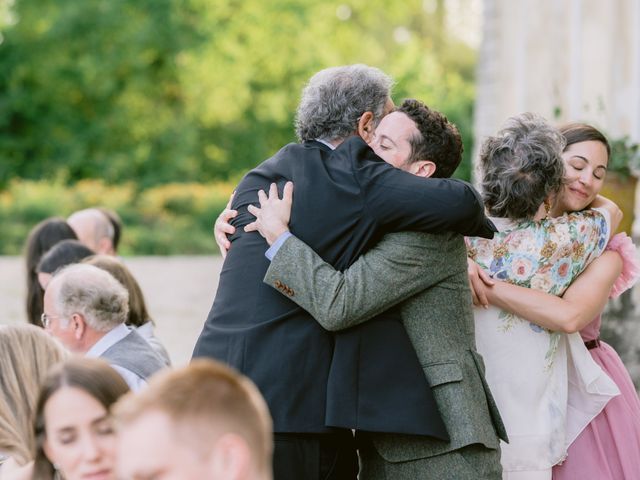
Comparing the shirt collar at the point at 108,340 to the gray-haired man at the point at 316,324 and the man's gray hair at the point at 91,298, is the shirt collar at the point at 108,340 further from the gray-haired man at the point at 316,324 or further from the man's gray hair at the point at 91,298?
the gray-haired man at the point at 316,324

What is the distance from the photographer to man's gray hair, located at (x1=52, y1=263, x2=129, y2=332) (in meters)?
4.17

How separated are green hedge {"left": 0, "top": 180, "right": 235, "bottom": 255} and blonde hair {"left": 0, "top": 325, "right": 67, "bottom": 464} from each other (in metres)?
19.7

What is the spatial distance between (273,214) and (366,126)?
0.41 meters

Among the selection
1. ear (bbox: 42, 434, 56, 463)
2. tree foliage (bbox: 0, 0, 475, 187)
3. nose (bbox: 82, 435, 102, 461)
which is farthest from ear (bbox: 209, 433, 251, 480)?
tree foliage (bbox: 0, 0, 475, 187)

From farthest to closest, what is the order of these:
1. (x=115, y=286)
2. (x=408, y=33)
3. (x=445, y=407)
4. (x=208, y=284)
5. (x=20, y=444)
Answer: (x=408, y=33), (x=208, y=284), (x=115, y=286), (x=445, y=407), (x=20, y=444)

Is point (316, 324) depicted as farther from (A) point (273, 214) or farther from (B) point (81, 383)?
(B) point (81, 383)

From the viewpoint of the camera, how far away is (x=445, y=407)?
10.1 ft

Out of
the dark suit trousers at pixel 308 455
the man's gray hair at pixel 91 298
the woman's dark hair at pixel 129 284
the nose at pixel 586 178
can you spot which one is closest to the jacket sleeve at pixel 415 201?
the dark suit trousers at pixel 308 455

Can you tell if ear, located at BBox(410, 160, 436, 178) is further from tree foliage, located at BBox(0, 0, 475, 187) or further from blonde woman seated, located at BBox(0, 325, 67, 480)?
tree foliage, located at BBox(0, 0, 475, 187)

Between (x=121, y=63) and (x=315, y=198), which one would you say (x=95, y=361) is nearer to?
(x=315, y=198)

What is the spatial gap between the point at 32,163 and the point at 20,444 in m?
25.2

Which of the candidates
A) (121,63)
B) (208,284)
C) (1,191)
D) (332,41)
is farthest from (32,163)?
(208,284)

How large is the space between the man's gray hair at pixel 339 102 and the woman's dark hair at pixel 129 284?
1.81 m

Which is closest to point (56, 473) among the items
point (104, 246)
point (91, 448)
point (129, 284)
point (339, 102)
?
point (91, 448)
